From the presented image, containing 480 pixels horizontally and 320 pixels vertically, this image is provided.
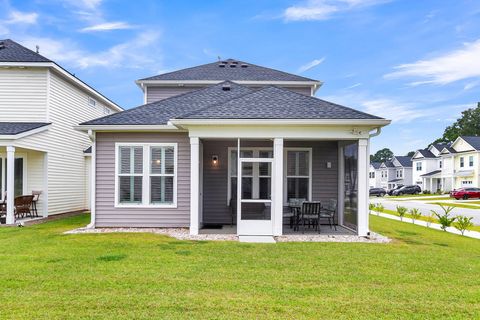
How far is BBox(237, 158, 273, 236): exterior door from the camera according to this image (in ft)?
30.9

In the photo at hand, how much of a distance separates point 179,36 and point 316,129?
17.6 metres

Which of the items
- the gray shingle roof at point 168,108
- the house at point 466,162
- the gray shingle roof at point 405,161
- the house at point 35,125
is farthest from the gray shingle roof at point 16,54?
the gray shingle roof at point 405,161

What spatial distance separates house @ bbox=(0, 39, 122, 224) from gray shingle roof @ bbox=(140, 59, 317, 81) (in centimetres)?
399

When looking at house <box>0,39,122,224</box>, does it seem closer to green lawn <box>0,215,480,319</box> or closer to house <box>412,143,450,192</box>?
green lawn <box>0,215,480,319</box>

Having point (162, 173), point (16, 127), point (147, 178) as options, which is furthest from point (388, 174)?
point (16, 127)

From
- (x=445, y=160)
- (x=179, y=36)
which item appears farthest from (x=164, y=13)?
(x=445, y=160)

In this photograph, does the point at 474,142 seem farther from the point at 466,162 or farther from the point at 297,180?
the point at 297,180

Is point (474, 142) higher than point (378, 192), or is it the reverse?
point (474, 142)

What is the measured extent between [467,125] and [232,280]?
7915cm

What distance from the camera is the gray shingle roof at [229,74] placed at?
15930 millimetres

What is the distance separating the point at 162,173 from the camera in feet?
34.3

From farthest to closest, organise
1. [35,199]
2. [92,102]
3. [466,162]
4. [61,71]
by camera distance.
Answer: [466,162], [92,102], [61,71], [35,199]

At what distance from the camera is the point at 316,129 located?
928cm

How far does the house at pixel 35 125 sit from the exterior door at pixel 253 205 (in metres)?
7.85
